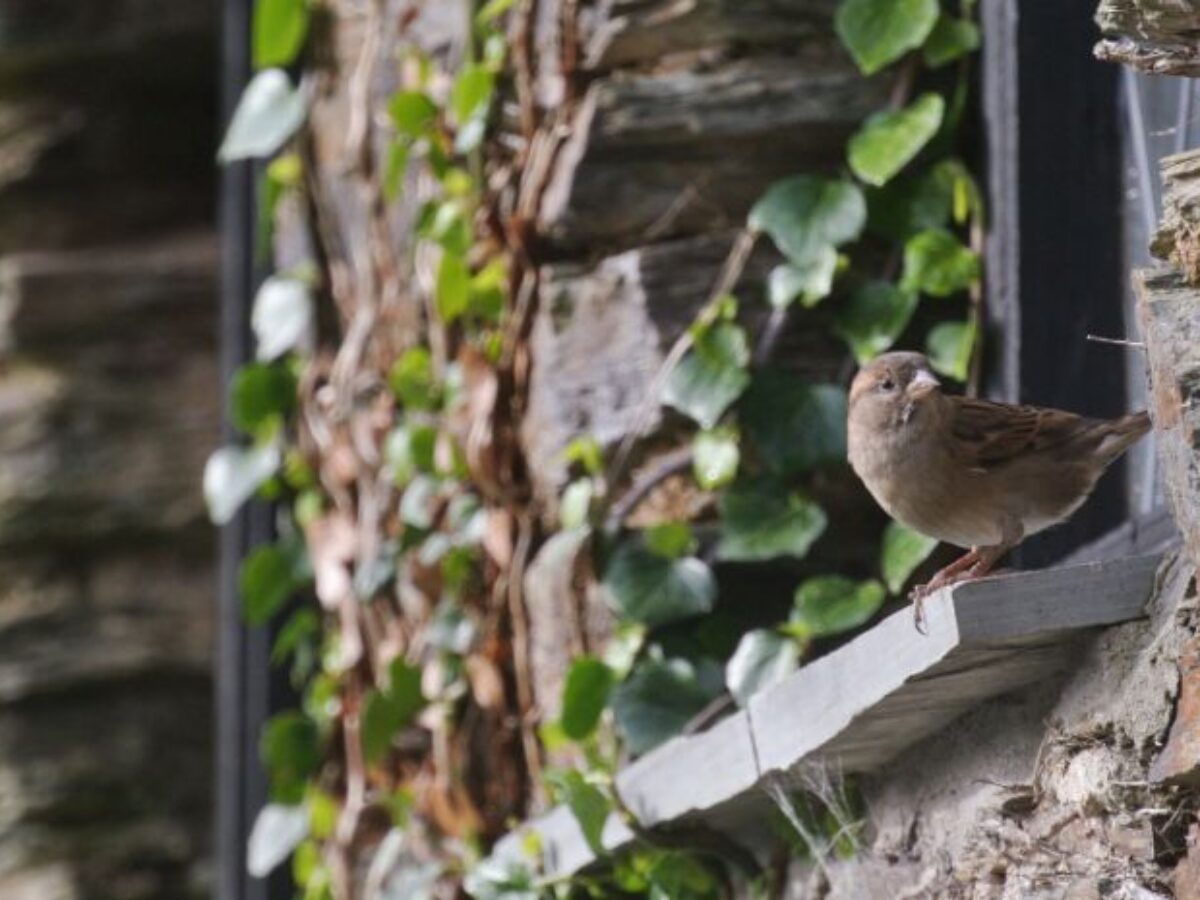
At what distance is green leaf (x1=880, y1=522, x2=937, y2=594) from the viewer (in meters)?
2.79

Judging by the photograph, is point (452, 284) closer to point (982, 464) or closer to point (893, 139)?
point (893, 139)

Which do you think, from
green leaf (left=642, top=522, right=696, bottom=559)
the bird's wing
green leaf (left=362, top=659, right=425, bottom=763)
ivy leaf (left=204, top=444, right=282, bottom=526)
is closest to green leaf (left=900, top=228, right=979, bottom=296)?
green leaf (left=642, top=522, right=696, bottom=559)

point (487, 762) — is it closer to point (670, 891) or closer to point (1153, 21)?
point (670, 891)

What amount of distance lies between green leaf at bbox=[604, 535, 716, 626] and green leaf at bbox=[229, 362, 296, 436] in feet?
4.48

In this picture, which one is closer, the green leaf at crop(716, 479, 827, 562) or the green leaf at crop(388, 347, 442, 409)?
the green leaf at crop(716, 479, 827, 562)

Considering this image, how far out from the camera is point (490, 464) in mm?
3471

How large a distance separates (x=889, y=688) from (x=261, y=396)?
2.38 metres

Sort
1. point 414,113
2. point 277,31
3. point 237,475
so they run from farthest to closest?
point 237,475
point 277,31
point 414,113

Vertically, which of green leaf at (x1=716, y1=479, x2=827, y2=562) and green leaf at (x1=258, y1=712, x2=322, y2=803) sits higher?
green leaf at (x1=716, y1=479, x2=827, y2=562)

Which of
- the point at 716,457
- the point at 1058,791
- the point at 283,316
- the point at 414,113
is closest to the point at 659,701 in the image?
the point at 716,457

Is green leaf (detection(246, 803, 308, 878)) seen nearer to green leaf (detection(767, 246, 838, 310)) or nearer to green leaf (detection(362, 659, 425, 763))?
green leaf (detection(362, 659, 425, 763))

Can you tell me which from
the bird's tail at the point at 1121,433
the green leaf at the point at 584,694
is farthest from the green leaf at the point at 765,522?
the bird's tail at the point at 1121,433

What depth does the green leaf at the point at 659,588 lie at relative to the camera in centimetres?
303

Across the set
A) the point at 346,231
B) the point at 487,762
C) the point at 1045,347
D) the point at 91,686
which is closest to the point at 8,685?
the point at 91,686
